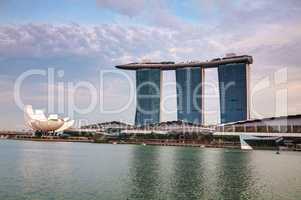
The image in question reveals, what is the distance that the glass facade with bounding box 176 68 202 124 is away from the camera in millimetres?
114125

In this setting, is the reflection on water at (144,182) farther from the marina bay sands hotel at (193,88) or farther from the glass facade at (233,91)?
the marina bay sands hotel at (193,88)

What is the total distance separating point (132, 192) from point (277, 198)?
593 cm

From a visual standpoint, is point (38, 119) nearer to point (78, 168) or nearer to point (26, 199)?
point (78, 168)

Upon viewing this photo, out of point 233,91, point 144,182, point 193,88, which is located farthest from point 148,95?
point 144,182

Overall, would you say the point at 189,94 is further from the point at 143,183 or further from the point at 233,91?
the point at 143,183

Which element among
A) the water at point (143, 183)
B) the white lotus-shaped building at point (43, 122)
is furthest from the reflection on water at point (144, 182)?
the white lotus-shaped building at point (43, 122)

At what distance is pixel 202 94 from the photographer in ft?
375

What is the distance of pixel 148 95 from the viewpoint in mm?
118125

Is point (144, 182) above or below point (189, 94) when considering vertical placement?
below

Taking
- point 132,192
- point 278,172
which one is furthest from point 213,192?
point 278,172

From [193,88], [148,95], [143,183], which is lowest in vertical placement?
[143,183]

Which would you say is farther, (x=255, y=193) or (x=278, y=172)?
(x=278, y=172)

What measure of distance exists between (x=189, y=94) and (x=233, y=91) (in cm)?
1305

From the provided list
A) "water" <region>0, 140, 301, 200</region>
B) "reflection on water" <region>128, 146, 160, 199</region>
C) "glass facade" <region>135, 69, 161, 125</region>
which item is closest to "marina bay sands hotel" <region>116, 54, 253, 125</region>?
"glass facade" <region>135, 69, 161, 125</region>
